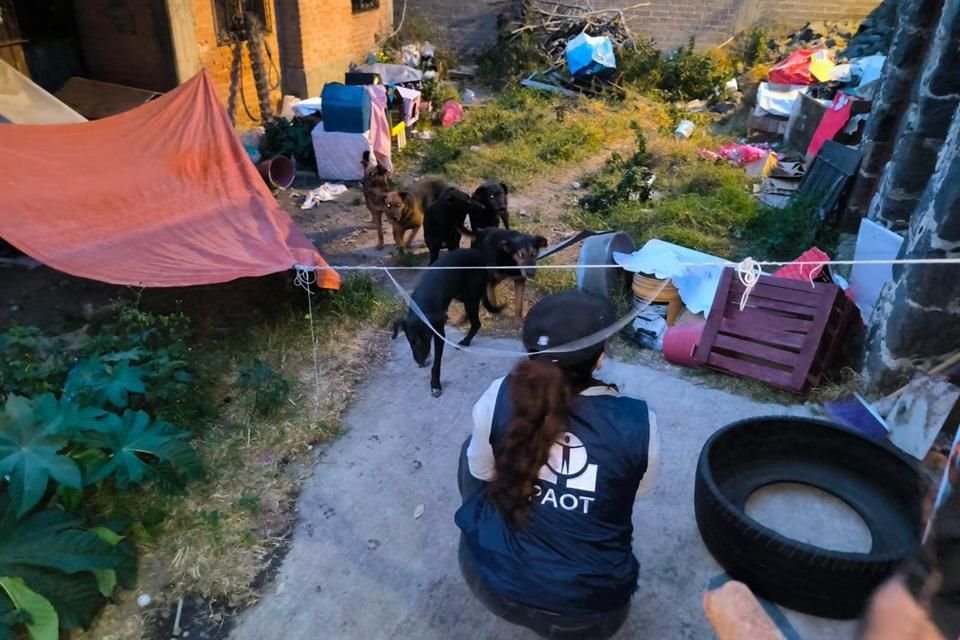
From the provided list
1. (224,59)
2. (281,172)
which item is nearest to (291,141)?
(281,172)

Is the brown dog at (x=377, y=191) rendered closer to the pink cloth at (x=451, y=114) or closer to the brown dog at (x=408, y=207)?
the brown dog at (x=408, y=207)

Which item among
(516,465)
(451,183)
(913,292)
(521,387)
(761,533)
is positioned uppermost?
(521,387)

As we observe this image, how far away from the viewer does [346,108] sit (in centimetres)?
761

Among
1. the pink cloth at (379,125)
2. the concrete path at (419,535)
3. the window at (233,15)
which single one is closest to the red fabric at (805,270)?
the concrete path at (419,535)

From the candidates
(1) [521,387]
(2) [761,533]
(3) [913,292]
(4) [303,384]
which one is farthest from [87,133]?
(3) [913,292]

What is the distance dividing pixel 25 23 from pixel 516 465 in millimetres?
8316

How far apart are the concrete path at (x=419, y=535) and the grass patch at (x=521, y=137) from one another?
14.6 feet

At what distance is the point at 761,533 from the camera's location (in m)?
2.47

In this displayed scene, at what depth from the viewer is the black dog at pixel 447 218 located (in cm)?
553

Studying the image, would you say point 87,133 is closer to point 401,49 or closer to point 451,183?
point 451,183

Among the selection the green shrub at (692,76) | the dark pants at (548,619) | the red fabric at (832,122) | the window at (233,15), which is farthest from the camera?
the green shrub at (692,76)

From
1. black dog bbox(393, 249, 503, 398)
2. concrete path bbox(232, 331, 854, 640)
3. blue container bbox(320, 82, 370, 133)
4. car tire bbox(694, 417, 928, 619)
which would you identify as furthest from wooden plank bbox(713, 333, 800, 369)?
blue container bbox(320, 82, 370, 133)

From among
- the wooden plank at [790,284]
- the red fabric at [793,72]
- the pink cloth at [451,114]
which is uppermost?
the red fabric at [793,72]

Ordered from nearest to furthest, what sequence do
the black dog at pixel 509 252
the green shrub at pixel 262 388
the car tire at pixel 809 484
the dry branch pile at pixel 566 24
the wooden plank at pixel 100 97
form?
the car tire at pixel 809 484 → the green shrub at pixel 262 388 → the black dog at pixel 509 252 → the wooden plank at pixel 100 97 → the dry branch pile at pixel 566 24
